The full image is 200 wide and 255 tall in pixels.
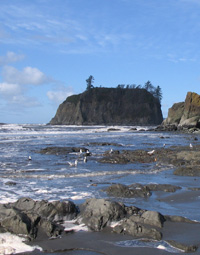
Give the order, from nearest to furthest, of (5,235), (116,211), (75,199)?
1. (5,235)
2. (116,211)
3. (75,199)

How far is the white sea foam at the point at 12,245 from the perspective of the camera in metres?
5.17

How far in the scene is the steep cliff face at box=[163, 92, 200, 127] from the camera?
5707 centimetres

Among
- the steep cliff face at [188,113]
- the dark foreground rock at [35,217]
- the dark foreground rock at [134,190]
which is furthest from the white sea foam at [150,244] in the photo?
the steep cliff face at [188,113]

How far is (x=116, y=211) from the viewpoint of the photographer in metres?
6.55

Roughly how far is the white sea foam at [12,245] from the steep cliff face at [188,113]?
5308 cm

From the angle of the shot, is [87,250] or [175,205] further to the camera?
[175,205]

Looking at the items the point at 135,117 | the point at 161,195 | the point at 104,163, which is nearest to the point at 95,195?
the point at 161,195

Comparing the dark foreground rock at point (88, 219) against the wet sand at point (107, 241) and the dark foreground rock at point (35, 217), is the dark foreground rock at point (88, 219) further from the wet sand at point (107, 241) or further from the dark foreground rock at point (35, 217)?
the wet sand at point (107, 241)

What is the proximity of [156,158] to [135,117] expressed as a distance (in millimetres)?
106785

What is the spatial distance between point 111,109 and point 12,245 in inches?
4751

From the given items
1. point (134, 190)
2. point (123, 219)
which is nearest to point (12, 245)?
point (123, 219)

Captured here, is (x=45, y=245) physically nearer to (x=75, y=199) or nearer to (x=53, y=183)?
(x=75, y=199)

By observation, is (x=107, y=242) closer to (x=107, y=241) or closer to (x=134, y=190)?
(x=107, y=241)

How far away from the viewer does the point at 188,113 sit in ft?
203
